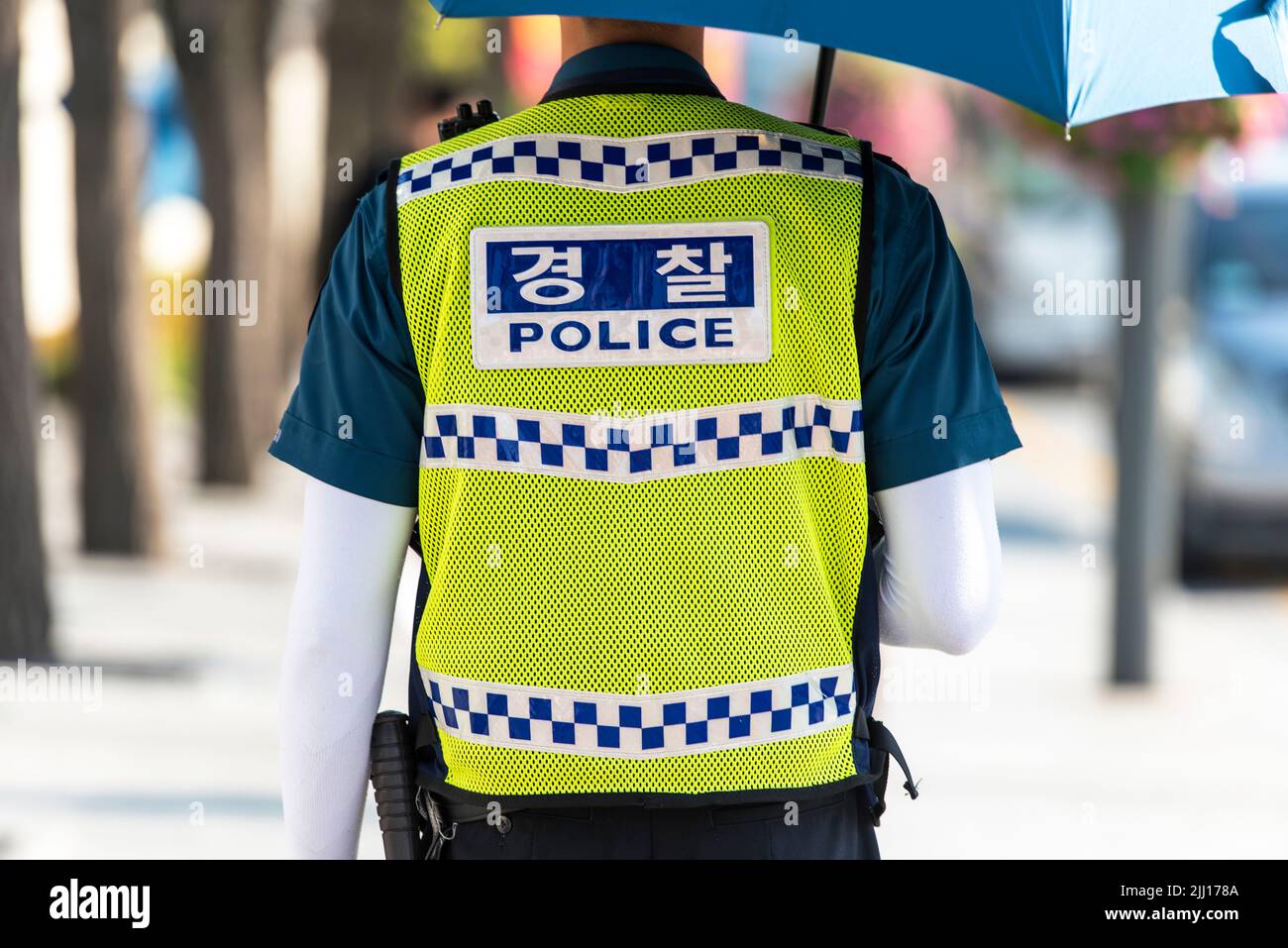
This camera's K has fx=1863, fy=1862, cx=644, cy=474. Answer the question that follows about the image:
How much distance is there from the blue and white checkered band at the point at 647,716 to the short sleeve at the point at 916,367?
0.90 feet

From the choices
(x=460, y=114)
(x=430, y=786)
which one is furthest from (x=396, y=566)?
(x=460, y=114)

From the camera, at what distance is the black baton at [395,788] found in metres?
2.21

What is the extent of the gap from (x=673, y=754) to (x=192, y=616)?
6.38 meters

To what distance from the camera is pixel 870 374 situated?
7.08ft

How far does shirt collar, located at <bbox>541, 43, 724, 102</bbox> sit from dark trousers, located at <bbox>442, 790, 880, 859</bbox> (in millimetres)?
853

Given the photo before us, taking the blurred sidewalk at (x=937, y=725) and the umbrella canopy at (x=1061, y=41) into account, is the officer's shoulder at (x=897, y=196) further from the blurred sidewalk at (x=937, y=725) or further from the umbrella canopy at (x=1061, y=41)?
the blurred sidewalk at (x=937, y=725)

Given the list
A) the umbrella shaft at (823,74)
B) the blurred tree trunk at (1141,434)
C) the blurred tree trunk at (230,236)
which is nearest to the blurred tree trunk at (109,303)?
the blurred tree trunk at (230,236)

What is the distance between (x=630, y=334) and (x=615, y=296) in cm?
5

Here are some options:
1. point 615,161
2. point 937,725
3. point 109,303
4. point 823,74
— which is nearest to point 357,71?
point 109,303

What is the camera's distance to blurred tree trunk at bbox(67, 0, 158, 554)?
8562 mm

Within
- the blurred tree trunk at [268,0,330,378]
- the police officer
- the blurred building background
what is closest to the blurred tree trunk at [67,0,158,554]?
the blurred building background

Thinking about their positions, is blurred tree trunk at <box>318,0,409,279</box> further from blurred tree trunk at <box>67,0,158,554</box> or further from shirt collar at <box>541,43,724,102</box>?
shirt collar at <box>541,43,724,102</box>

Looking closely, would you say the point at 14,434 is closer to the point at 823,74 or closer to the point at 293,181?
the point at 823,74

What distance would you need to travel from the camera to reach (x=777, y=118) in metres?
2.22
